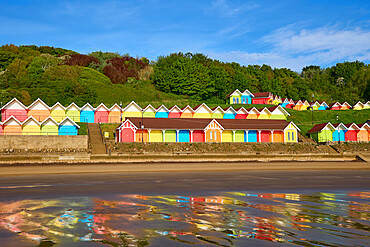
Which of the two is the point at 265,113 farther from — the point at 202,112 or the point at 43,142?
the point at 43,142

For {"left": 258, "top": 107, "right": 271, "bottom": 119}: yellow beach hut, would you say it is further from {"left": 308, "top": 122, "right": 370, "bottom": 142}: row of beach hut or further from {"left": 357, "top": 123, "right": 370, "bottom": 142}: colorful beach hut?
{"left": 357, "top": 123, "right": 370, "bottom": 142}: colorful beach hut

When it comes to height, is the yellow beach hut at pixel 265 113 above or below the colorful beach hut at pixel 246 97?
below

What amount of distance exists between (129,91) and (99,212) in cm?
9509

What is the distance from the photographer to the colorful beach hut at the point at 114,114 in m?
68.6

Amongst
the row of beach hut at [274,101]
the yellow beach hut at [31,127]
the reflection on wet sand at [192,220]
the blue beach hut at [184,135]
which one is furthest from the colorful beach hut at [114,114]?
the reflection on wet sand at [192,220]

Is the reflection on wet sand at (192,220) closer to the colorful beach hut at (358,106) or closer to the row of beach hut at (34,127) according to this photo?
the row of beach hut at (34,127)

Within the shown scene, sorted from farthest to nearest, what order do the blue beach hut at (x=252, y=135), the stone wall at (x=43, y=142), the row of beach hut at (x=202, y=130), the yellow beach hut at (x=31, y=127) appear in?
1. the blue beach hut at (x=252, y=135)
2. the row of beach hut at (x=202, y=130)
3. the yellow beach hut at (x=31, y=127)
4. the stone wall at (x=43, y=142)

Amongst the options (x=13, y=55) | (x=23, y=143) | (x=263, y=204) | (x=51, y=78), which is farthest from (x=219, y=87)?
(x=263, y=204)

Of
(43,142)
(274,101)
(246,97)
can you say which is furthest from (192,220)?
(274,101)

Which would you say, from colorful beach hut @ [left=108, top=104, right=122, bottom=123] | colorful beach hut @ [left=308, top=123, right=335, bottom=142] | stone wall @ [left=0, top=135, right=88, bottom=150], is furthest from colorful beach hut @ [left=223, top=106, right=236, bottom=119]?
stone wall @ [left=0, top=135, right=88, bottom=150]

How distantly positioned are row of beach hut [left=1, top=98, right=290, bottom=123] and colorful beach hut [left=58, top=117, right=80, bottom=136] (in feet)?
33.2

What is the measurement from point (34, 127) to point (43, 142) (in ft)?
33.3

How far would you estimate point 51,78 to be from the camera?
98750mm

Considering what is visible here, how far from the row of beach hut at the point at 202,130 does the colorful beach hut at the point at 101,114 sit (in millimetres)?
13240
